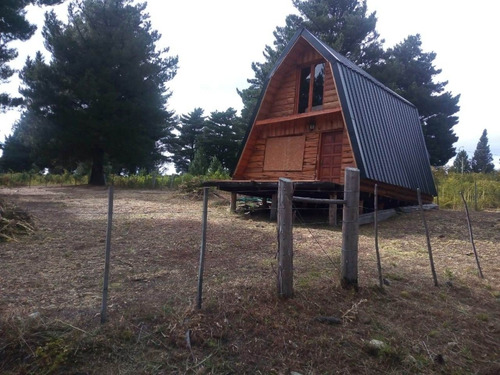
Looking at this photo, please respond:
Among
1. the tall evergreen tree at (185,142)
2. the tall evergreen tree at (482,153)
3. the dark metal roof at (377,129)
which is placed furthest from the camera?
the tall evergreen tree at (482,153)

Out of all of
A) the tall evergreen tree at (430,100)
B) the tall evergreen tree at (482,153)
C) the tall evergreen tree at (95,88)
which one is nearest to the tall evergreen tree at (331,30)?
the tall evergreen tree at (430,100)

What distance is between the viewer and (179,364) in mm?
3025

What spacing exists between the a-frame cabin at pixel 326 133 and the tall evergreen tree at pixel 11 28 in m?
12.2

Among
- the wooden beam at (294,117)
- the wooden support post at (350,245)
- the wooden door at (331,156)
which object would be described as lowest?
the wooden support post at (350,245)

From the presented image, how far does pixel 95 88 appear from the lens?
883 inches

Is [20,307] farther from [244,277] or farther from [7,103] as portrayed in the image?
[7,103]

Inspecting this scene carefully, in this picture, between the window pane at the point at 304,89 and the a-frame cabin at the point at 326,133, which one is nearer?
the a-frame cabin at the point at 326,133

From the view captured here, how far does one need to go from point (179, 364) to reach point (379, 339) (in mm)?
1806

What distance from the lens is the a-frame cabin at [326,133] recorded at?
407 inches

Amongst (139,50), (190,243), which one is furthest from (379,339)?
(139,50)

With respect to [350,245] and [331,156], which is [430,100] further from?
[350,245]

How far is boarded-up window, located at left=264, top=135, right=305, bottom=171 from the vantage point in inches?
472

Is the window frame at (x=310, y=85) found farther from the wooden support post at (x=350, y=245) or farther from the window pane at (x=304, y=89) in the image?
the wooden support post at (x=350, y=245)

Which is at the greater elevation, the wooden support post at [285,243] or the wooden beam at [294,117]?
the wooden beam at [294,117]
